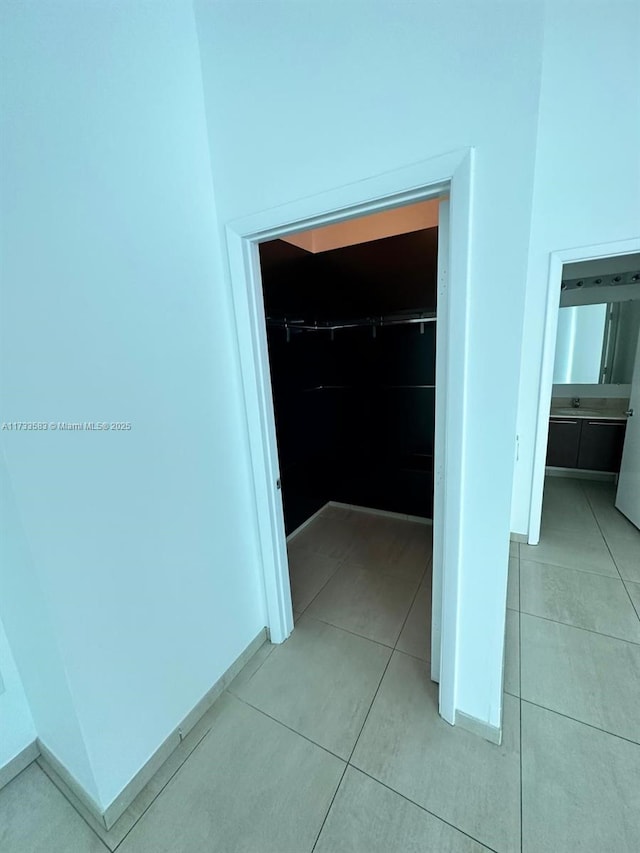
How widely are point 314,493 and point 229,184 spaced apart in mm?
2571

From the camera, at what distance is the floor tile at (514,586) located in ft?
6.67

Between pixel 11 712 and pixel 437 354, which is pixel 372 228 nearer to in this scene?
pixel 437 354

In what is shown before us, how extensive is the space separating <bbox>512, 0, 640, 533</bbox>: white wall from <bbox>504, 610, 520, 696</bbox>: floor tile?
214cm

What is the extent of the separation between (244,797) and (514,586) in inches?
73.5

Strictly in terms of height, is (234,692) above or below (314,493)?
below

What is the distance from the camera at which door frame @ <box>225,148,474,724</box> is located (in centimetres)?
100

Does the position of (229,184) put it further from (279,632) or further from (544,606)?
(544,606)

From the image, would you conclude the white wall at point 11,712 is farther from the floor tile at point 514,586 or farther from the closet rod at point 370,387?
the closet rod at point 370,387

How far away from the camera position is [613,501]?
128 inches

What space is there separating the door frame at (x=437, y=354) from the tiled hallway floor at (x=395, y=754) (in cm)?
21

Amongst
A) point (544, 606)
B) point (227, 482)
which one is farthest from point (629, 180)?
point (227, 482)

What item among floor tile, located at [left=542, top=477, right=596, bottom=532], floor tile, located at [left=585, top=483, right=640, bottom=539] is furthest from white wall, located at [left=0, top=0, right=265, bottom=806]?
floor tile, located at [left=585, top=483, right=640, bottom=539]

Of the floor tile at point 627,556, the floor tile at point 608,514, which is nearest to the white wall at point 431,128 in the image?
the floor tile at point 627,556

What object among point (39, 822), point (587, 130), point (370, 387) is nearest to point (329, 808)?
point (39, 822)
